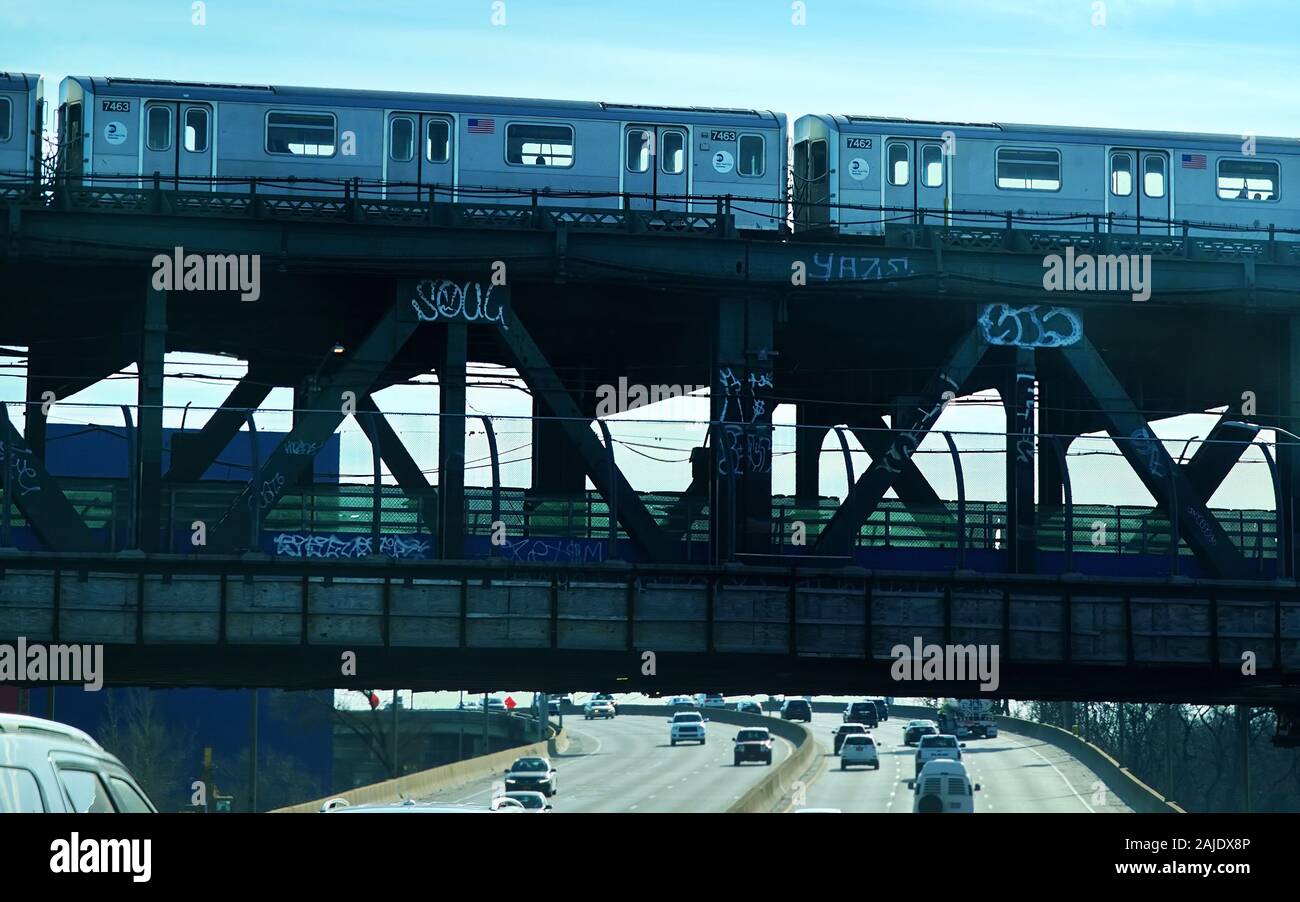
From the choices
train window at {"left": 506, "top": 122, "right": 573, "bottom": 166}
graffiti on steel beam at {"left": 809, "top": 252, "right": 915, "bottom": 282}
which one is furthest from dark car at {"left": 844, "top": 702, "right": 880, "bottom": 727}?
graffiti on steel beam at {"left": 809, "top": 252, "right": 915, "bottom": 282}

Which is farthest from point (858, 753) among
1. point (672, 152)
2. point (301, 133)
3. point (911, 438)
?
point (301, 133)

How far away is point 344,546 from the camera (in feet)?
98.9

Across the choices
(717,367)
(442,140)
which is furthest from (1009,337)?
(442,140)

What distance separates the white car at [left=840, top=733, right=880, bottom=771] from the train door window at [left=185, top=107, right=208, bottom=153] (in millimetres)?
58202

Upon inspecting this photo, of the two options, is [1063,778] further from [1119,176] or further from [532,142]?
[532,142]

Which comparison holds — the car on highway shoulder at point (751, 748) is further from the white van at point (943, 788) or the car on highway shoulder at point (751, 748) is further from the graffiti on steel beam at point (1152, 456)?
the graffiti on steel beam at point (1152, 456)

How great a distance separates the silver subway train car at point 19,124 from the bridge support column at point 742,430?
16.1m

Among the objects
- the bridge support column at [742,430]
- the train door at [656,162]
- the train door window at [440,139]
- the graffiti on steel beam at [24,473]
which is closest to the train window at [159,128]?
the train door window at [440,139]

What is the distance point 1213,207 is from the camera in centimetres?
4372

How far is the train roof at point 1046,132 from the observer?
42125 millimetres

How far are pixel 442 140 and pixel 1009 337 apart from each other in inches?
564

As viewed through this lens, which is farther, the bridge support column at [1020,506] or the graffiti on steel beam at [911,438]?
the bridge support column at [1020,506]

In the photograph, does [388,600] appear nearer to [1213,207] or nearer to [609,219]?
[609,219]

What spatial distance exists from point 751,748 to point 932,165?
57.9m
